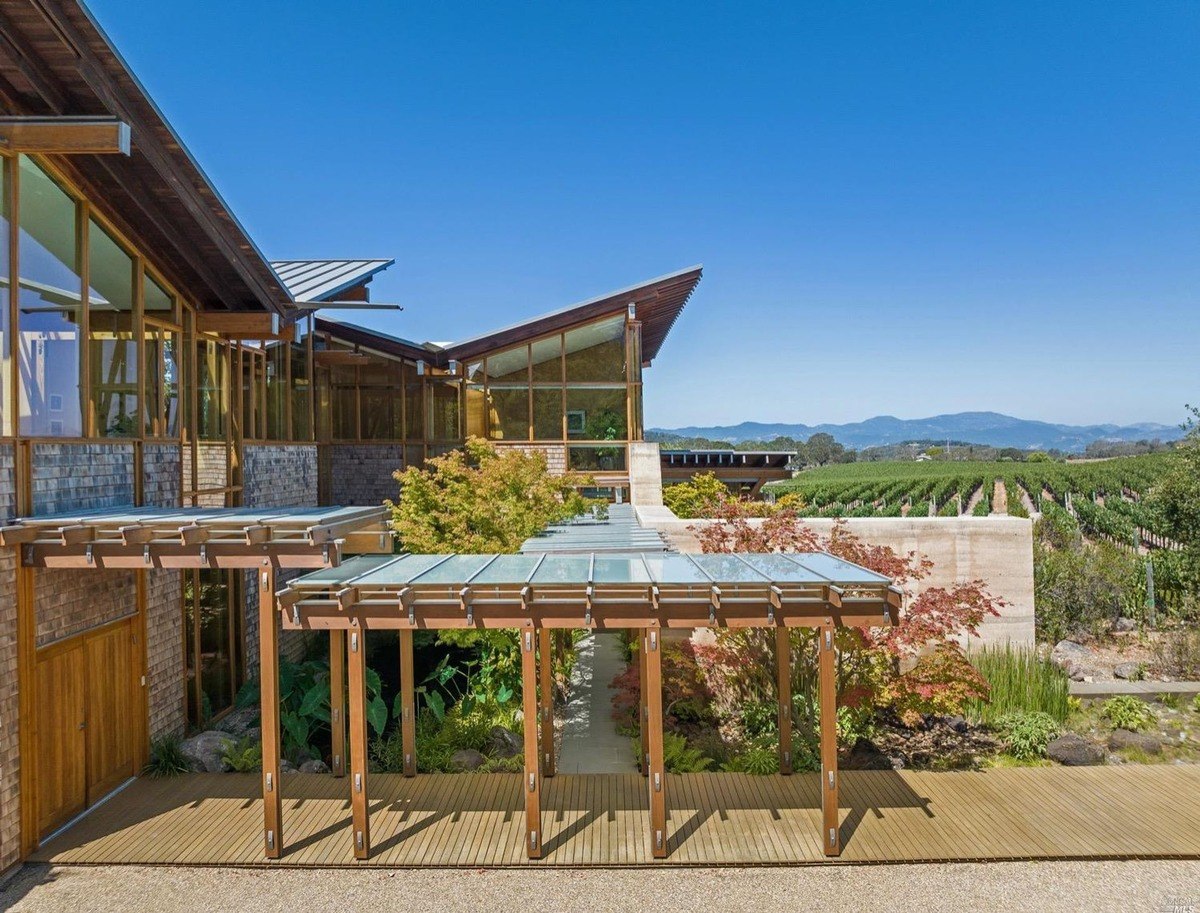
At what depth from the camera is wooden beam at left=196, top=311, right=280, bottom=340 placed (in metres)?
11.0

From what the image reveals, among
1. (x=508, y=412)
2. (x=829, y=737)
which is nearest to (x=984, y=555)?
(x=829, y=737)

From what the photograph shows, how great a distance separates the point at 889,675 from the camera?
9.91m

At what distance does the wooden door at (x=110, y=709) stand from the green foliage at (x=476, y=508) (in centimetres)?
402

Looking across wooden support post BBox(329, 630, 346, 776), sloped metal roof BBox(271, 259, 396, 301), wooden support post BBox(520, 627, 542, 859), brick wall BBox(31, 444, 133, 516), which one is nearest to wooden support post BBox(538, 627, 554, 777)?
wooden support post BBox(520, 627, 542, 859)

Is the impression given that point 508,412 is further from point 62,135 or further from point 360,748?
point 360,748

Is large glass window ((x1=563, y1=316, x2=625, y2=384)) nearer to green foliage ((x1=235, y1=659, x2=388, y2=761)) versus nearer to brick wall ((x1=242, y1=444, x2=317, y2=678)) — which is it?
brick wall ((x1=242, y1=444, x2=317, y2=678))

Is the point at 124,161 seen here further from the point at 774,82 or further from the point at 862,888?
the point at 774,82

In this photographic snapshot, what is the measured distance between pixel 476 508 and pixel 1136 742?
9.88 meters

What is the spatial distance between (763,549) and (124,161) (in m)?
9.41

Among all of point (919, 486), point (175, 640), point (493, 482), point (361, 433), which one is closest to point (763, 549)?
point (493, 482)

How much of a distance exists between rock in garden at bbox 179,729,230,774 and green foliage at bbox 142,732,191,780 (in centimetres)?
7

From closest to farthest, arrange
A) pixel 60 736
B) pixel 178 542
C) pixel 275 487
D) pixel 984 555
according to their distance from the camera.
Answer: pixel 178 542
pixel 60 736
pixel 984 555
pixel 275 487

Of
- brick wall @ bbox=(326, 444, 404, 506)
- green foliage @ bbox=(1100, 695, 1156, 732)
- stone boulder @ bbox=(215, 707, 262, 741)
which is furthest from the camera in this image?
brick wall @ bbox=(326, 444, 404, 506)

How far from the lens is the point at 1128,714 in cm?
1067
